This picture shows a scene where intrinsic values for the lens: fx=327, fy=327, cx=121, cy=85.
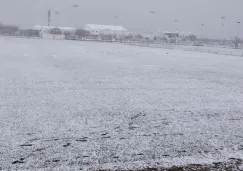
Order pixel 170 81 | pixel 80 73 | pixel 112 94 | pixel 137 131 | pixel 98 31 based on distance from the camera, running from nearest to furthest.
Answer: pixel 137 131 → pixel 112 94 → pixel 170 81 → pixel 80 73 → pixel 98 31

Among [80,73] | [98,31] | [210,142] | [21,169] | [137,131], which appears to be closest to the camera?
[21,169]

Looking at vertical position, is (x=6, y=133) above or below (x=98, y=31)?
below

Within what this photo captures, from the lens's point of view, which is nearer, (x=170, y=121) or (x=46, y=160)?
(x=46, y=160)

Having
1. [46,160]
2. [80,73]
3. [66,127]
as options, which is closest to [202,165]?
[46,160]

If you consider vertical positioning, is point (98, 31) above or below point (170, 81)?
above

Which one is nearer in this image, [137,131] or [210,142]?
[210,142]

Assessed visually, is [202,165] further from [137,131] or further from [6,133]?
[6,133]

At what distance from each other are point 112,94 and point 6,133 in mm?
8015

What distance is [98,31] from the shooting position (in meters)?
199

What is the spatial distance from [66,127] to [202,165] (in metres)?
4.90

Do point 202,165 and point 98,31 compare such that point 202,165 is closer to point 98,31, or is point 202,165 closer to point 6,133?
point 6,133

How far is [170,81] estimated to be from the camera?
23.3 m

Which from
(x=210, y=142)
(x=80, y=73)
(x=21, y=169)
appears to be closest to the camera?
(x=21, y=169)

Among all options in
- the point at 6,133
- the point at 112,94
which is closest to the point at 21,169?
the point at 6,133
